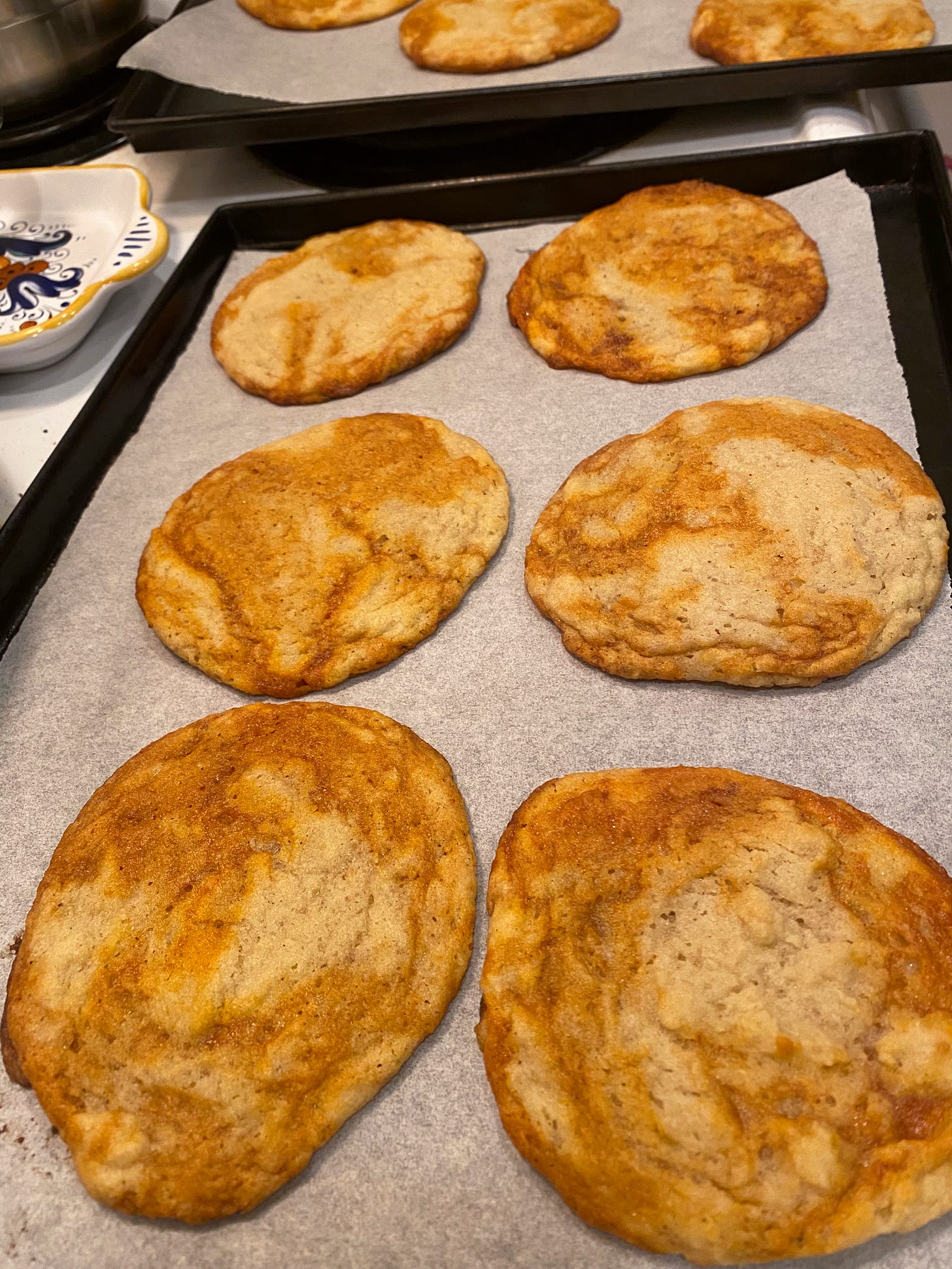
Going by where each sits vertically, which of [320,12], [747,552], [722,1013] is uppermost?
[320,12]

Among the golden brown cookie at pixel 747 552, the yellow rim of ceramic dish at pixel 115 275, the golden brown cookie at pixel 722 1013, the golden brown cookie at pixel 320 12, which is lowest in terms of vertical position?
the golden brown cookie at pixel 722 1013

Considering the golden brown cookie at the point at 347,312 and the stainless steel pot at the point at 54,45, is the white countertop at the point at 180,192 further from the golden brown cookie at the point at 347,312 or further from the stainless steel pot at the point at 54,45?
the golden brown cookie at the point at 347,312

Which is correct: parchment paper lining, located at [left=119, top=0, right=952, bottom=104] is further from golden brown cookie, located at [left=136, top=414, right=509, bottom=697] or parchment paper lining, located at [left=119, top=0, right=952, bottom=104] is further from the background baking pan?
golden brown cookie, located at [left=136, top=414, right=509, bottom=697]

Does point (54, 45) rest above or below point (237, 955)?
above

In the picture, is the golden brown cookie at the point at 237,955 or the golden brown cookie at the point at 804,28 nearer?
the golden brown cookie at the point at 237,955

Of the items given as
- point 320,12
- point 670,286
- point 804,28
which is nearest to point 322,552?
point 670,286

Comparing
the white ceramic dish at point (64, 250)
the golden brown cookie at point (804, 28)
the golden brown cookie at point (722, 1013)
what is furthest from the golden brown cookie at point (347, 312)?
the golden brown cookie at point (722, 1013)

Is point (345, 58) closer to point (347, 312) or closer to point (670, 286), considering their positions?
point (347, 312)

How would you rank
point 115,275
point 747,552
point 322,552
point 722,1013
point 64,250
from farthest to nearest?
1. point 64,250
2. point 115,275
3. point 322,552
4. point 747,552
5. point 722,1013
